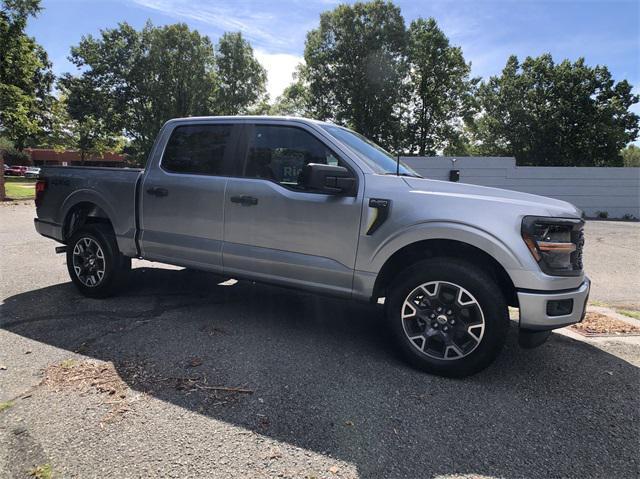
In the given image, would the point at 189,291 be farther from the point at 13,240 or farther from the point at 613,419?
the point at 13,240

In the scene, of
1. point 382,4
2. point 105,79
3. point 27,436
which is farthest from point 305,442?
point 105,79

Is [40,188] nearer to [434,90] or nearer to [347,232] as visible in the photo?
[347,232]

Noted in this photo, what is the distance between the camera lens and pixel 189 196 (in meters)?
4.43

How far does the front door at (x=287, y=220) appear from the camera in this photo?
3.69 metres

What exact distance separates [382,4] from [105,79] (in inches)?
1035

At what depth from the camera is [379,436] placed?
2.62 meters

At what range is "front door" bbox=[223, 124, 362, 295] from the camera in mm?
3686

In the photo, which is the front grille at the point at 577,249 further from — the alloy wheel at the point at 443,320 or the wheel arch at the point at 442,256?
the alloy wheel at the point at 443,320

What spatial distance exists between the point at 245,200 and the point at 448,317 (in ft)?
6.86

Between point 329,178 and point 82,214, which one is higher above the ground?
point 329,178

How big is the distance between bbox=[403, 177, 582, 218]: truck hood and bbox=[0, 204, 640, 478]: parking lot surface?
1336mm

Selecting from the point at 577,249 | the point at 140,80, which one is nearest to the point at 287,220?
the point at 577,249

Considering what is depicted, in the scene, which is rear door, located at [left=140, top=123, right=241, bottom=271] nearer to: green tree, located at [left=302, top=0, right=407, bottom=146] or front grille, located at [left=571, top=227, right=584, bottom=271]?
front grille, located at [left=571, top=227, right=584, bottom=271]

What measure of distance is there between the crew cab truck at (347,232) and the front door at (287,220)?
12 millimetres
